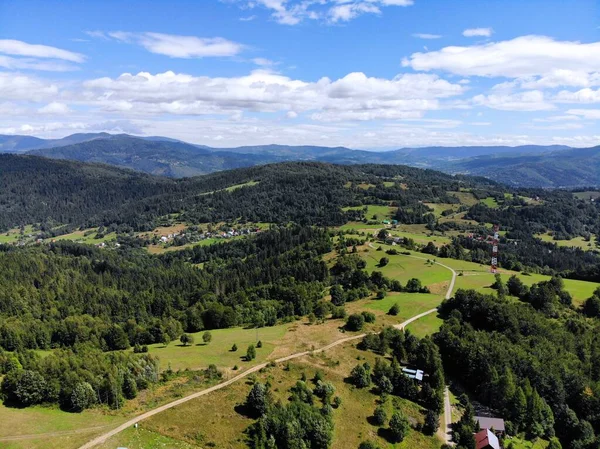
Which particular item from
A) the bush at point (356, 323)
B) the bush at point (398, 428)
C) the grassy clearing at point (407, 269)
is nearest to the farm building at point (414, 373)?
the bush at point (398, 428)

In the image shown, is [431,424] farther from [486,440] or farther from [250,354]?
[250,354]

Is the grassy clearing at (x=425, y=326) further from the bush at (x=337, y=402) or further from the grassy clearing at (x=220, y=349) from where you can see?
the bush at (x=337, y=402)

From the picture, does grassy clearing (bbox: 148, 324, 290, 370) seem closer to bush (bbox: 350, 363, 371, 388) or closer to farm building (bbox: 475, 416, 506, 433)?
bush (bbox: 350, 363, 371, 388)

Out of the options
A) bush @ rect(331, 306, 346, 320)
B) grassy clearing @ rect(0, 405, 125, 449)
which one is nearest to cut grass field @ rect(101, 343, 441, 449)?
grassy clearing @ rect(0, 405, 125, 449)

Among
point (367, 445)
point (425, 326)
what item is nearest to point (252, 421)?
point (367, 445)

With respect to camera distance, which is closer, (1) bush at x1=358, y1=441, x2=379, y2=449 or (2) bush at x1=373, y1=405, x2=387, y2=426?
(1) bush at x1=358, y1=441, x2=379, y2=449

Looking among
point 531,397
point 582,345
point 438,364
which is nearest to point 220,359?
point 438,364
